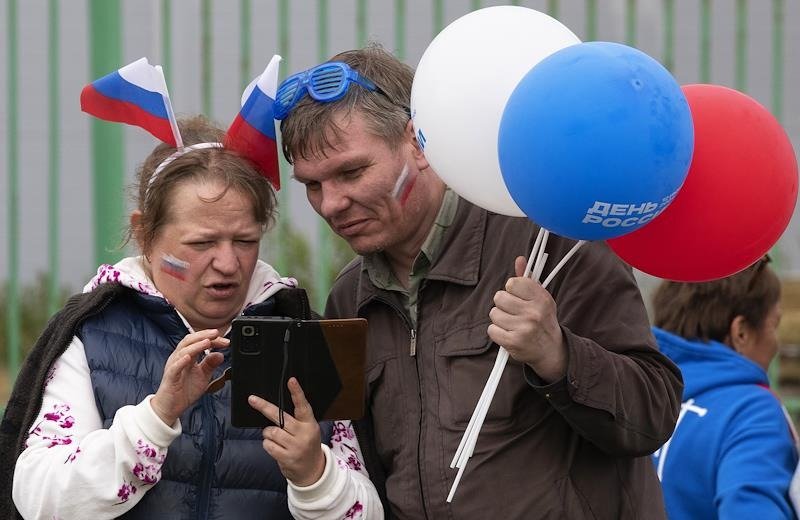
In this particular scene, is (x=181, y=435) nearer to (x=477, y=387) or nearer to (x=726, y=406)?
(x=477, y=387)

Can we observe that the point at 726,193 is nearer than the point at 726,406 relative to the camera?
Yes

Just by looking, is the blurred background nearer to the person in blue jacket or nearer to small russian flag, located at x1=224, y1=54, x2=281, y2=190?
the person in blue jacket

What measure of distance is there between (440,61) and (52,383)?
1.00 meters

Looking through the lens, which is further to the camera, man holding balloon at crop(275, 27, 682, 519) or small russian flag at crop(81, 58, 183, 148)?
small russian flag at crop(81, 58, 183, 148)

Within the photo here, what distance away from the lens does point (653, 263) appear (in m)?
2.39

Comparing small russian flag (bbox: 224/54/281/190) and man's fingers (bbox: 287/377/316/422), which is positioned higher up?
small russian flag (bbox: 224/54/281/190)

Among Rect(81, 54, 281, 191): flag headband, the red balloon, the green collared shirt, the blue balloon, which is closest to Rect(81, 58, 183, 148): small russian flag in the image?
Rect(81, 54, 281, 191): flag headband

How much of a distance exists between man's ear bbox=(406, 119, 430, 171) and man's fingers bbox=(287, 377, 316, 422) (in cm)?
56

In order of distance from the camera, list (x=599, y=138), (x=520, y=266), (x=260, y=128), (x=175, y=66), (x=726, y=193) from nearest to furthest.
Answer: (x=599, y=138)
(x=726, y=193)
(x=520, y=266)
(x=260, y=128)
(x=175, y=66)

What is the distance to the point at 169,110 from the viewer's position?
2834 mm

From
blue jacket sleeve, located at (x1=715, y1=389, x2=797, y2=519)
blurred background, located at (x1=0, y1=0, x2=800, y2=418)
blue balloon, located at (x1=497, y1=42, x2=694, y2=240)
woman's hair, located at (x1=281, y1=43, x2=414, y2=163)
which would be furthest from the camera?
blurred background, located at (x1=0, y1=0, x2=800, y2=418)

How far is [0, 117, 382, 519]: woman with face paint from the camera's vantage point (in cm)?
245

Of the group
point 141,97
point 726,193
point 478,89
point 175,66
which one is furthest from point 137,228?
point 175,66

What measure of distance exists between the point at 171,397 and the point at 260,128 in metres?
0.67
